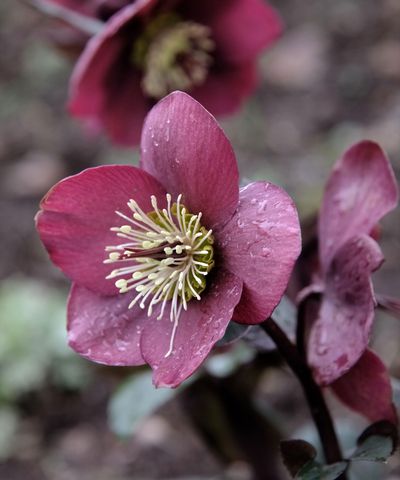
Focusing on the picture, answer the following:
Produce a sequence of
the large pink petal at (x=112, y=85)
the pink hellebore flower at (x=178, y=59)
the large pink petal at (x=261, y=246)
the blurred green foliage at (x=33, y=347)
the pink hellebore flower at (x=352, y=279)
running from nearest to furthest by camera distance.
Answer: the large pink petal at (x=261, y=246) < the pink hellebore flower at (x=352, y=279) < the large pink petal at (x=112, y=85) < the pink hellebore flower at (x=178, y=59) < the blurred green foliage at (x=33, y=347)

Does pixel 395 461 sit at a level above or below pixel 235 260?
below

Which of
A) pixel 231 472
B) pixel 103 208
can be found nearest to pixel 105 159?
pixel 231 472

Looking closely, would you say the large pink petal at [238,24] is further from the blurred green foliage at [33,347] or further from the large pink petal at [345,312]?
the blurred green foliage at [33,347]

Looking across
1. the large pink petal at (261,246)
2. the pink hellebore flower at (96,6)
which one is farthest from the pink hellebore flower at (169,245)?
the pink hellebore flower at (96,6)

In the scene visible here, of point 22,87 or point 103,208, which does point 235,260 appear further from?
point 22,87

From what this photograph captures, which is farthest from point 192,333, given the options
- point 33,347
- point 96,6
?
point 33,347

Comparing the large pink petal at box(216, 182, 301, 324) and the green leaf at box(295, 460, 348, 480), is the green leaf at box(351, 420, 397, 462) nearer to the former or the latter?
the green leaf at box(295, 460, 348, 480)

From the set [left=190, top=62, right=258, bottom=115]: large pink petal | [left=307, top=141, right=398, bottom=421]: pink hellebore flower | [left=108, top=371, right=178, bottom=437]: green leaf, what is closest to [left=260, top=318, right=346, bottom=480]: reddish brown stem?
[left=307, top=141, right=398, bottom=421]: pink hellebore flower
